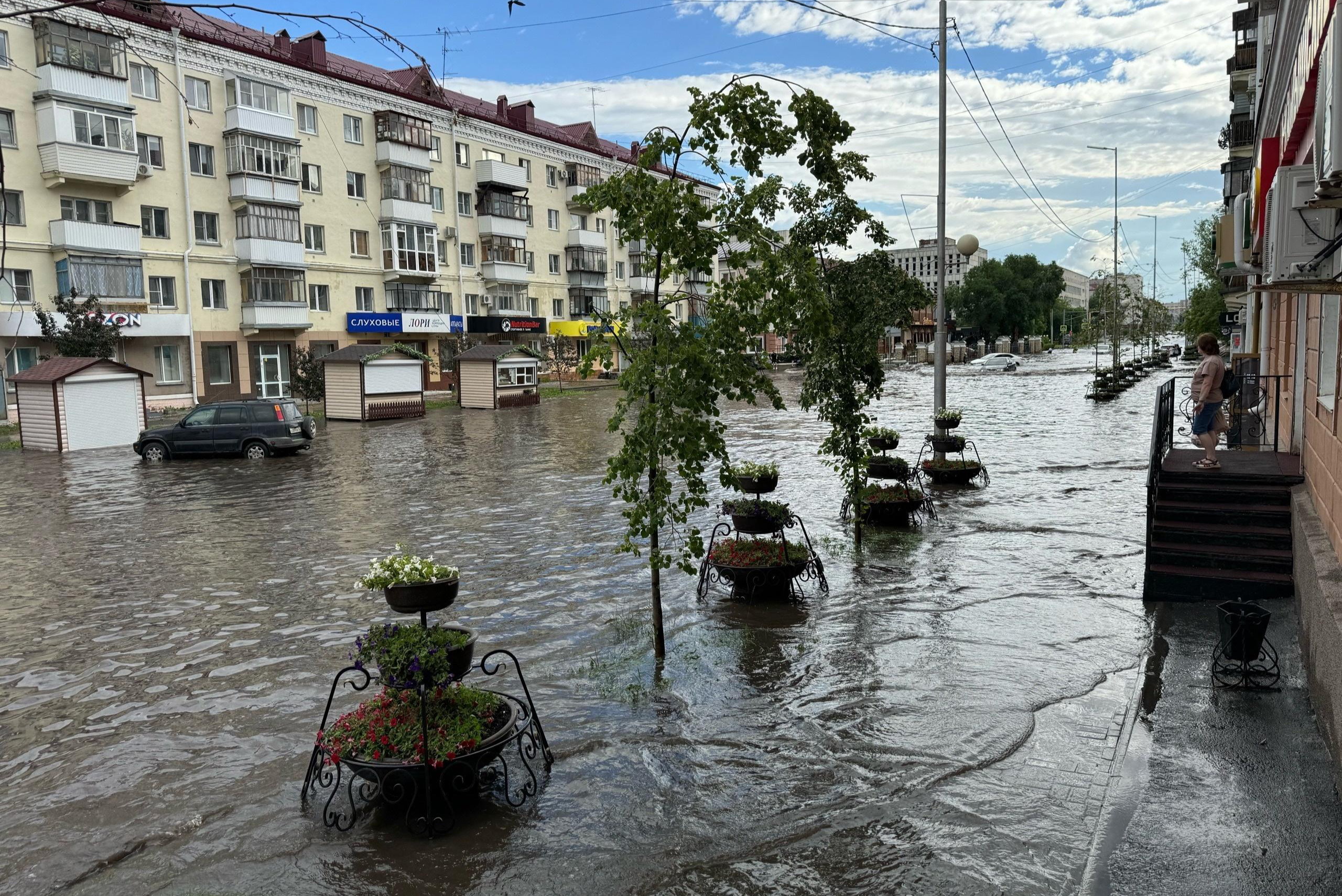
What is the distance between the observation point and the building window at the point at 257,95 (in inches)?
1644

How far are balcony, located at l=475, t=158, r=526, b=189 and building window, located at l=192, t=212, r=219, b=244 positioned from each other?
59.6ft

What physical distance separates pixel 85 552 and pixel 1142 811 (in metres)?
14.1

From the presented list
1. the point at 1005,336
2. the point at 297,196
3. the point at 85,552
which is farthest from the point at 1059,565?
the point at 1005,336

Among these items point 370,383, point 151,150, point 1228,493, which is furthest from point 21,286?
point 1228,493

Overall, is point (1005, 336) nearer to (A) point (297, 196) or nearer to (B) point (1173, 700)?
(A) point (297, 196)

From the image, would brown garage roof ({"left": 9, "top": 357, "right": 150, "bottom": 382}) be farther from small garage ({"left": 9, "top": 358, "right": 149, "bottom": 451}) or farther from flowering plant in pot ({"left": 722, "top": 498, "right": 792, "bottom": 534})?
flowering plant in pot ({"left": 722, "top": 498, "right": 792, "bottom": 534})

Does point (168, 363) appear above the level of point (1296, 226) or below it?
below

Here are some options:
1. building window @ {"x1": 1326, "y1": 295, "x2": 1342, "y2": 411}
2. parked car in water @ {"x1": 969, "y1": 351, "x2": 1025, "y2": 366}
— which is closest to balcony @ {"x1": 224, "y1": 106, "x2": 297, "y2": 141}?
building window @ {"x1": 1326, "y1": 295, "x2": 1342, "y2": 411}

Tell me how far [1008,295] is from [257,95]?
9669cm

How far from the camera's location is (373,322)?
160 feet

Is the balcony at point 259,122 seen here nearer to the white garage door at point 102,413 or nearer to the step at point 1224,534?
the white garage door at point 102,413

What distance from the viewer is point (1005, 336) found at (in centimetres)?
12200

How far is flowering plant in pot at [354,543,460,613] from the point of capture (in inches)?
235

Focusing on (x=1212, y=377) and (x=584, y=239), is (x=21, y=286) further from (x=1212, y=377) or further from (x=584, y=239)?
(x=1212, y=377)
